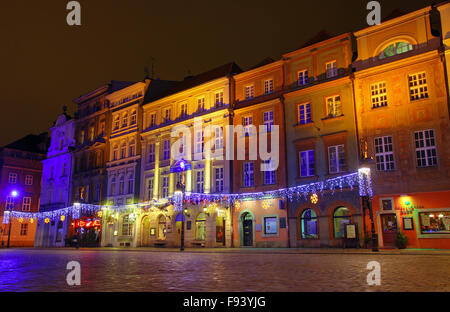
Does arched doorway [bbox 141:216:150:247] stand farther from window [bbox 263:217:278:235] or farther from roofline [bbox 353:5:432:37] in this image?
roofline [bbox 353:5:432:37]

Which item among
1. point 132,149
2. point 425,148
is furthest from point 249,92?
point 132,149

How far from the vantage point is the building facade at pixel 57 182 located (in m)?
53.1

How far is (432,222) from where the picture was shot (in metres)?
24.8

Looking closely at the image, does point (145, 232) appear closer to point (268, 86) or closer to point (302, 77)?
point (268, 86)

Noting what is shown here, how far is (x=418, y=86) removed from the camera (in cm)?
2636

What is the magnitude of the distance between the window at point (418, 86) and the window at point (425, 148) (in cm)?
245

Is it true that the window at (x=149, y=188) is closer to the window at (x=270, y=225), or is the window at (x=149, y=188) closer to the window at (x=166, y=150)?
the window at (x=166, y=150)

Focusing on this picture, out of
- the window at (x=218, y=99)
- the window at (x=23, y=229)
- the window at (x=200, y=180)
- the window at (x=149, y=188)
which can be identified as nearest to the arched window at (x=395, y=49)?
the window at (x=218, y=99)

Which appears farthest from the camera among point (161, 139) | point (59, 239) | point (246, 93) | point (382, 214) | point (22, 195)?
point (22, 195)

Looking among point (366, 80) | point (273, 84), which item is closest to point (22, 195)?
point (273, 84)

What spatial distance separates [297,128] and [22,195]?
48.9 metres

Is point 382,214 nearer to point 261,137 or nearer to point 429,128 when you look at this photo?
point 429,128

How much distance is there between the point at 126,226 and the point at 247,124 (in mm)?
19206

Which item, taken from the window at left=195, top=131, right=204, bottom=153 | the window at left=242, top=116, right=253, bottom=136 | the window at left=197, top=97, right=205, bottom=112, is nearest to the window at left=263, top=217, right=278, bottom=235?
the window at left=242, top=116, right=253, bottom=136
